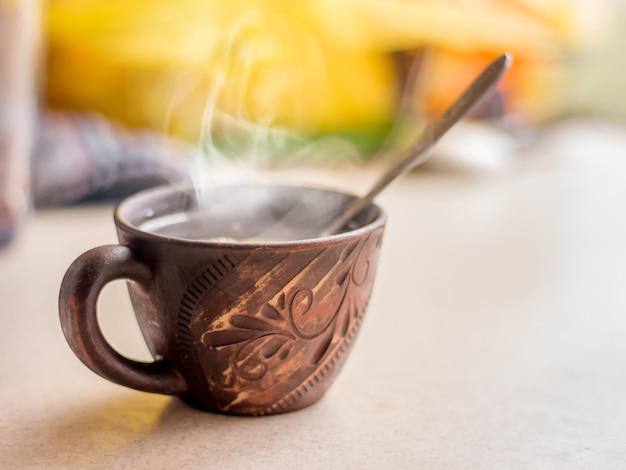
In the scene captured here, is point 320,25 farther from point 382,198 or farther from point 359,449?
point 359,449

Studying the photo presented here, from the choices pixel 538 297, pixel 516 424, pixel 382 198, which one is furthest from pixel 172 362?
pixel 382 198

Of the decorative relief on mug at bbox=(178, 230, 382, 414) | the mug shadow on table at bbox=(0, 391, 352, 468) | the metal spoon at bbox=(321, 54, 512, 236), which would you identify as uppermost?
the metal spoon at bbox=(321, 54, 512, 236)

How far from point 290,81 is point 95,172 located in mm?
532

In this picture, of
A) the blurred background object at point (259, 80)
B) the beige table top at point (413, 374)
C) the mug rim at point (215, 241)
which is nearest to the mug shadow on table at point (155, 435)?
the beige table top at point (413, 374)

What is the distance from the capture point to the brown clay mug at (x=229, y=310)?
43 cm

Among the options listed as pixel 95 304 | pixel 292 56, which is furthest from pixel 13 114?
pixel 292 56

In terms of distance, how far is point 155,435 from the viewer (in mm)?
A: 471

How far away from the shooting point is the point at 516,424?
0.51 m

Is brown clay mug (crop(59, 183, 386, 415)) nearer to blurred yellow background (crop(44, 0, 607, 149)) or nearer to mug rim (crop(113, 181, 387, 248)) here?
mug rim (crop(113, 181, 387, 248))

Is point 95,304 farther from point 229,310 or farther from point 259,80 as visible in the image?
point 259,80

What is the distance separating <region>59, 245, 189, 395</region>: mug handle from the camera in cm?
43

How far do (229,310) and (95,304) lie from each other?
0.08 meters

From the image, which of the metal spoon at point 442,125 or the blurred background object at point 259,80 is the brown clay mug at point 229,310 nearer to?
the metal spoon at point 442,125

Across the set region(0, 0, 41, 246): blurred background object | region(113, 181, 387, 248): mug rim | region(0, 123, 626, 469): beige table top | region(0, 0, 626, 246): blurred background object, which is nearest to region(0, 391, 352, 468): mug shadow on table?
region(0, 123, 626, 469): beige table top
